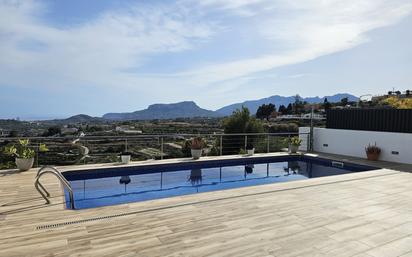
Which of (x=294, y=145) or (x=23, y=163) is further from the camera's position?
(x=294, y=145)

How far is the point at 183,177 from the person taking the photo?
7.25 metres

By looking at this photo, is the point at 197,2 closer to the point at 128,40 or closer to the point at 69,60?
the point at 128,40

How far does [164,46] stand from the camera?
34.1ft

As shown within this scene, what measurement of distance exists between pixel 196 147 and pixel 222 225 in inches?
198

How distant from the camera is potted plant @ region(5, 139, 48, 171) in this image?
21.1 ft

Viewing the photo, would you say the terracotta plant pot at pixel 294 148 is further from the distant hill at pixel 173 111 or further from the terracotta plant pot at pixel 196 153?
the distant hill at pixel 173 111

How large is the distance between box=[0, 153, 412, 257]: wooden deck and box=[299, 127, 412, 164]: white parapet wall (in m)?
3.75

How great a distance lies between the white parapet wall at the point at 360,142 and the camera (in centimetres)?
827

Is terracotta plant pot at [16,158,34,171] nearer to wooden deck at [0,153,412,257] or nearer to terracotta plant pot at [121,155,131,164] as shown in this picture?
wooden deck at [0,153,412,257]

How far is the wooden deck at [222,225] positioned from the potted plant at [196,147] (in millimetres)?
3376

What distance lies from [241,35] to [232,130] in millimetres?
6050

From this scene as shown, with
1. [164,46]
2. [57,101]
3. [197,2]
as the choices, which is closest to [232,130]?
[164,46]

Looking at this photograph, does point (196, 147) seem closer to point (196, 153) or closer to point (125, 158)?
point (196, 153)

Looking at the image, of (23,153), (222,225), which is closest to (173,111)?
(23,153)
